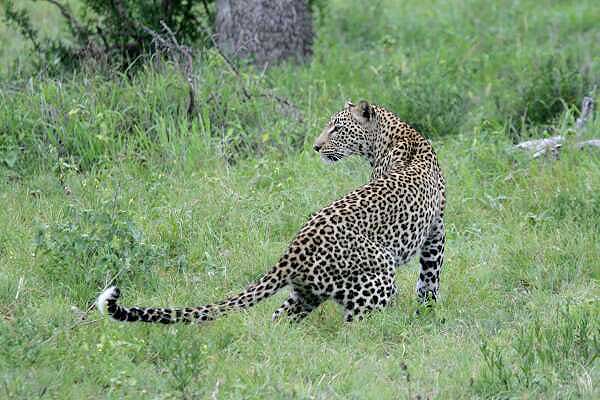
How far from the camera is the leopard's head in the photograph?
301 inches

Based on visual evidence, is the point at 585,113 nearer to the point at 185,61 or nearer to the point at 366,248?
the point at 185,61

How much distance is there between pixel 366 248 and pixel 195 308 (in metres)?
1.06

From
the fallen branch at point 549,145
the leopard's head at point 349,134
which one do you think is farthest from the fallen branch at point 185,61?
the fallen branch at point 549,145

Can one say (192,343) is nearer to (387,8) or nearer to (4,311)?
(4,311)

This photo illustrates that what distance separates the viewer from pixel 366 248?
6375mm

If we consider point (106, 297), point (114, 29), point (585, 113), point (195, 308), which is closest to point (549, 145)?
point (585, 113)

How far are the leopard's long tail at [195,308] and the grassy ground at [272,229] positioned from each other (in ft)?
0.38

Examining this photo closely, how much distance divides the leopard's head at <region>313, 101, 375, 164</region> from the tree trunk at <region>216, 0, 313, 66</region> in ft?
9.89

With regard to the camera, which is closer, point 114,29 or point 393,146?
point 393,146

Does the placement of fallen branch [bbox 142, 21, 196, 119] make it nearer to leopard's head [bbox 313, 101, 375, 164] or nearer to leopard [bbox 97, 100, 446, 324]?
leopard's head [bbox 313, 101, 375, 164]

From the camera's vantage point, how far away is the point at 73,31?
34.8 ft

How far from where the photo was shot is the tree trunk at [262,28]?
10.8 metres

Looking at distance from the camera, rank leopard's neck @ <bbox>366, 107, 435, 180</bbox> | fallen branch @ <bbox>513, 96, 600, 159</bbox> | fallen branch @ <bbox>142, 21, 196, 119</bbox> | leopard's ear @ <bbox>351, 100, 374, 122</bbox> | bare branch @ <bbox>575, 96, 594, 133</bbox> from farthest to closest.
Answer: bare branch @ <bbox>575, 96, 594, 133</bbox>
fallen branch @ <bbox>142, 21, 196, 119</bbox>
fallen branch @ <bbox>513, 96, 600, 159</bbox>
leopard's ear @ <bbox>351, 100, 374, 122</bbox>
leopard's neck @ <bbox>366, 107, 435, 180</bbox>

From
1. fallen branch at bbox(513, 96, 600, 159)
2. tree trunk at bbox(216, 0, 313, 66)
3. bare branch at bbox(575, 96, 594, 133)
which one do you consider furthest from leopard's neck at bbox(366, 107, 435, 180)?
tree trunk at bbox(216, 0, 313, 66)
